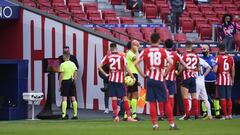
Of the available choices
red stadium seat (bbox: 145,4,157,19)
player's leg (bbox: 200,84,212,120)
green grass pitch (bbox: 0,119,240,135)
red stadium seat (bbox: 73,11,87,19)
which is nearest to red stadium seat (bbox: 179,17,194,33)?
red stadium seat (bbox: 145,4,157,19)

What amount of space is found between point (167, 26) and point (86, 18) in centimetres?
336

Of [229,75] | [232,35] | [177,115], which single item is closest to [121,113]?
[177,115]

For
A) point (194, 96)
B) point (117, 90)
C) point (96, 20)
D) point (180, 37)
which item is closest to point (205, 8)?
point (180, 37)

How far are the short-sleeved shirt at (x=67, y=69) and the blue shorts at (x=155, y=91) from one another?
5.77 metres

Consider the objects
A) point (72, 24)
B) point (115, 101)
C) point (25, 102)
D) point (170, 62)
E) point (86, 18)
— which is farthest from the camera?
point (86, 18)

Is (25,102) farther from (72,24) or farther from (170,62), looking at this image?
(170,62)

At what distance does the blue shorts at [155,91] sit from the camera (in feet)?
66.8

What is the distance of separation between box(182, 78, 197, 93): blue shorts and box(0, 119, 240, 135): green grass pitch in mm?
1181

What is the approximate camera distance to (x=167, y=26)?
33.7 meters

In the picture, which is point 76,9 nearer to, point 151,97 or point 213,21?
point 213,21

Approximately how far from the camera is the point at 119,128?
2092 centimetres

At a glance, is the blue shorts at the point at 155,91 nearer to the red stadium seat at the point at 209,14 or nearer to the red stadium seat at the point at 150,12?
the red stadium seat at the point at 150,12

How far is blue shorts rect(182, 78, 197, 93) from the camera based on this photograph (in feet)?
82.1

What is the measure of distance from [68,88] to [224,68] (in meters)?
4.45
